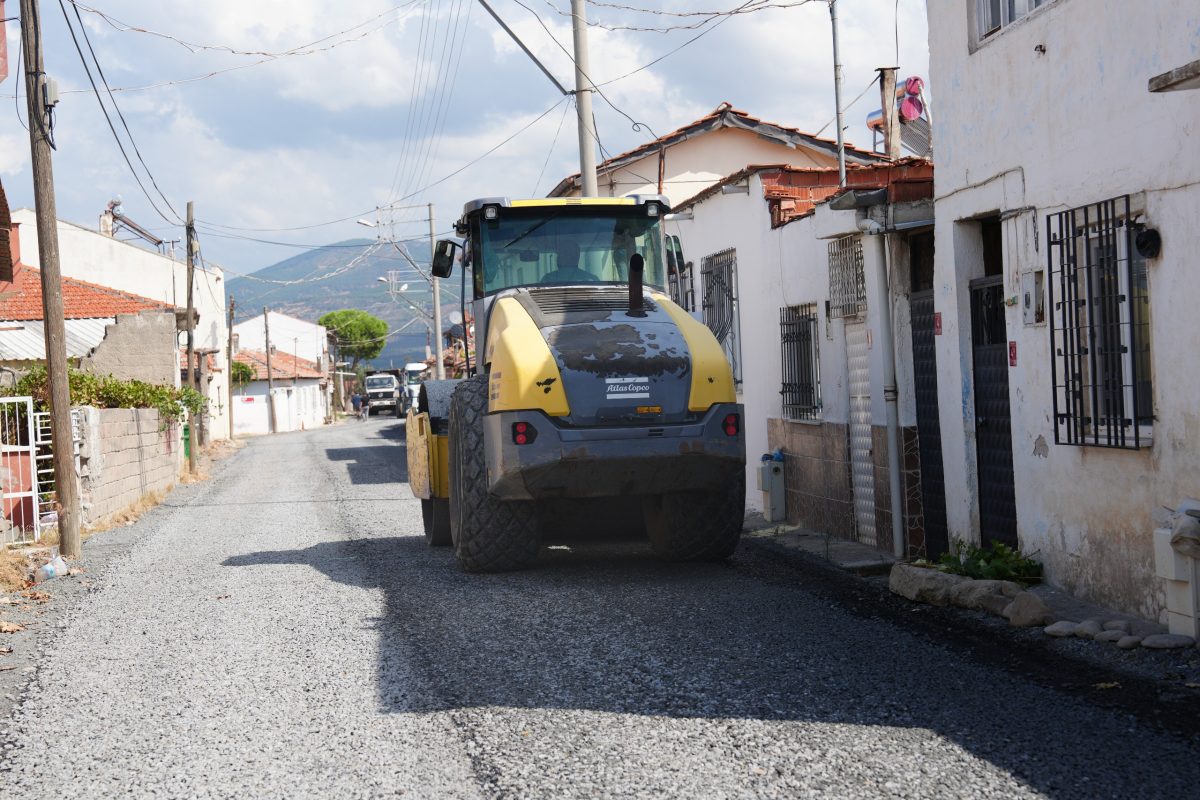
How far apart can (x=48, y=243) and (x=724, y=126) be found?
15.7 metres

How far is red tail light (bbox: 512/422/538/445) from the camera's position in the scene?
9.27m

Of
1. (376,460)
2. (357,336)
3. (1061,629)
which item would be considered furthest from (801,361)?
(357,336)

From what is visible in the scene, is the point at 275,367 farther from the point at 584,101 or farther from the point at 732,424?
the point at 732,424

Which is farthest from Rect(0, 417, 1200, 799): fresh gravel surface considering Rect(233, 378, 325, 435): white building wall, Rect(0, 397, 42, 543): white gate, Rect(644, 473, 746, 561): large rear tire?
Rect(233, 378, 325, 435): white building wall

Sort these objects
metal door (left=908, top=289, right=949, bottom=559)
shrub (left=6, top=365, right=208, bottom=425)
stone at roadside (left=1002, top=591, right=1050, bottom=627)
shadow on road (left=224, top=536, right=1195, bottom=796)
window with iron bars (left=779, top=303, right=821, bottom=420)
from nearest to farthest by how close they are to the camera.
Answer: shadow on road (left=224, top=536, right=1195, bottom=796) < stone at roadside (left=1002, top=591, right=1050, bottom=627) < metal door (left=908, top=289, right=949, bottom=559) < window with iron bars (left=779, top=303, right=821, bottom=420) < shrub (left=6, top=365, right=208, bottom=425)

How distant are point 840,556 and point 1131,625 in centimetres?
408

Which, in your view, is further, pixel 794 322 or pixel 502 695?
pixel 794 322

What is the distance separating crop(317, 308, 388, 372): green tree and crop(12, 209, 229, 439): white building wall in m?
51.0

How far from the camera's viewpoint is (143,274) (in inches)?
1928

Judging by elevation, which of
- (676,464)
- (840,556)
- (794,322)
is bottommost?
(840,556)

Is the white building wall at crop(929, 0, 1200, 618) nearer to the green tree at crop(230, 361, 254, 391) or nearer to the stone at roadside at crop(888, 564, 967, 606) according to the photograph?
the stone at roadside at crop(888, 564, 967, 606)

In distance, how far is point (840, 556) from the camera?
37.1ft

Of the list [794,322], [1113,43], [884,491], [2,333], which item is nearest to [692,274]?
[794,322]

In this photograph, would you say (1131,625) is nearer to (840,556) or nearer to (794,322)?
(840,556)
